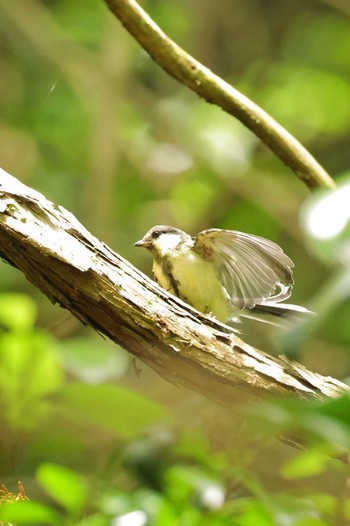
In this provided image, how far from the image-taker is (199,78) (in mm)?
2533

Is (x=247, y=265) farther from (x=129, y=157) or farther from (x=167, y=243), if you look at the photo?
(x=129, y=157)

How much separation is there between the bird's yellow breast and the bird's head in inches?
2.5

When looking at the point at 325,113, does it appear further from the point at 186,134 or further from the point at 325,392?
the point at 325,392

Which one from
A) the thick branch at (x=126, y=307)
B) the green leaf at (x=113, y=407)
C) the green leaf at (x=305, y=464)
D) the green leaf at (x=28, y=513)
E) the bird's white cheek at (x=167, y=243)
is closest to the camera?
the green leaf at (x=28, y=513)

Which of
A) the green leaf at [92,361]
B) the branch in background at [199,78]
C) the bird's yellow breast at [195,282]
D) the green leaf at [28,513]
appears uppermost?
the branch in background at [199,78]

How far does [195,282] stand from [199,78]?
0.73m

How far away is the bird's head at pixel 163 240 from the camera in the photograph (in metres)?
3.18

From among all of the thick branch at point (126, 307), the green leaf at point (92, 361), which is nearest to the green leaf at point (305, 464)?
the thick branch at point (126, 307)

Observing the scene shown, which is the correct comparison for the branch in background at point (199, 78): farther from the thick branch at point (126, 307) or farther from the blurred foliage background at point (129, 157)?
the blurred foliage background at point (129, 157)

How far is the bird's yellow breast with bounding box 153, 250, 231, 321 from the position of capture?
2973mm

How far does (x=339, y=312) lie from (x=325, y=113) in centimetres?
426

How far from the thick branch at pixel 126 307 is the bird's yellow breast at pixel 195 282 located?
2.62ft

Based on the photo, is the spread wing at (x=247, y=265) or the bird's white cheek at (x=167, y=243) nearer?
the spread wing at (x=247, y=265)

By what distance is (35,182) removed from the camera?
5.21m
